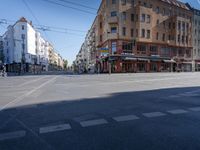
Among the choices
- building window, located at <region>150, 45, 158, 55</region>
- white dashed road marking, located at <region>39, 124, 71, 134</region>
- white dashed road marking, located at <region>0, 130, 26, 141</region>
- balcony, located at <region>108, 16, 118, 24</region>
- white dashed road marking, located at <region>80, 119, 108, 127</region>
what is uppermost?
balcony, located at <region>108, 16, 118, 24</region>

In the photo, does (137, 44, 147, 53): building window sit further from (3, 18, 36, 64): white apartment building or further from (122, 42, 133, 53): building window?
(3, 18, 36, 64): white apartment building

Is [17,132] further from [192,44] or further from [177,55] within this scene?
[192,44]

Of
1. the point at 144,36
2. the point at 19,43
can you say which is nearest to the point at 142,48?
the point at 144,36

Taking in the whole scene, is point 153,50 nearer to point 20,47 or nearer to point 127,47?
point 127,47

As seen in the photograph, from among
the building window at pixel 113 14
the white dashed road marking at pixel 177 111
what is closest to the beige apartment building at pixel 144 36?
the building window at pixel 113 14

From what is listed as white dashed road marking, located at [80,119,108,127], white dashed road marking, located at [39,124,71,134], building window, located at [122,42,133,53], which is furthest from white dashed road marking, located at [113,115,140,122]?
building window, located at [122,42,133,53]

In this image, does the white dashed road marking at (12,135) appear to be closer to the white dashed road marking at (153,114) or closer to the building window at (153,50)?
the white dashed road marking at (153,114)

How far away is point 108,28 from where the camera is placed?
146ft

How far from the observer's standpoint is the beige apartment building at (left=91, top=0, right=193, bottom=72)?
44094 mm

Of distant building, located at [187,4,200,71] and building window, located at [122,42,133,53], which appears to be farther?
distant building, located at [187,4,200,71]

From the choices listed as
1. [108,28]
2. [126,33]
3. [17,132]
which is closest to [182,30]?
[126,33]

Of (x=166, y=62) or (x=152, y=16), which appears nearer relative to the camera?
(x=152, y=16)

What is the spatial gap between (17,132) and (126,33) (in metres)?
43.2

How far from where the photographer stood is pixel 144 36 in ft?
154
